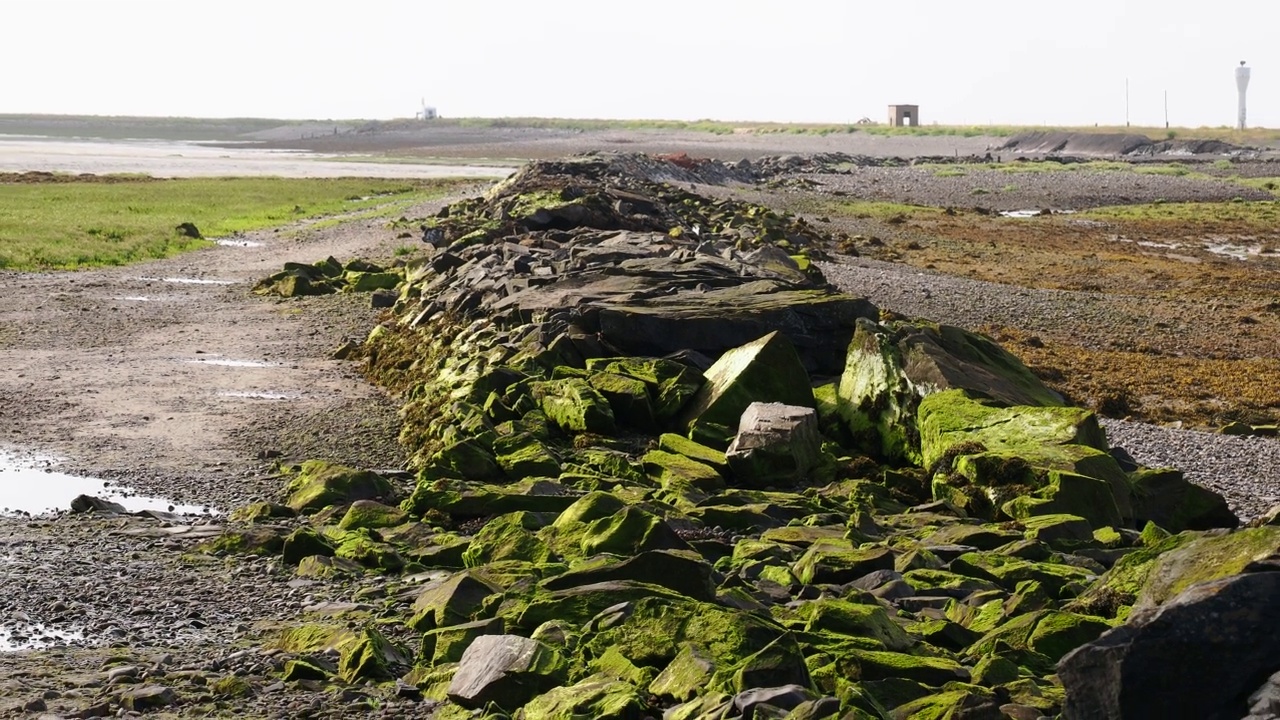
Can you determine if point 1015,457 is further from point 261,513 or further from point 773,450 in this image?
point 261,513

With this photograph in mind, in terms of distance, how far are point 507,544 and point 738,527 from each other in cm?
264

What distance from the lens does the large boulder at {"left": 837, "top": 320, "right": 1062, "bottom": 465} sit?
749 inches

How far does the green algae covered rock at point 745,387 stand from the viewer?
62.1 feet

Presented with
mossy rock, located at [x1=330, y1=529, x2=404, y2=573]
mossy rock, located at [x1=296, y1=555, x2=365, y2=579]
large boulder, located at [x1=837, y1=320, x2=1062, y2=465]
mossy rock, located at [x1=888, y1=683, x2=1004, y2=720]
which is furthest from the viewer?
large boulder, located at [x1=837, y1=320, x2=1062, y2=465]

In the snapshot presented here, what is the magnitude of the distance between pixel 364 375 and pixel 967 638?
58.5ft

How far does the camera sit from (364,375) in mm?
26938

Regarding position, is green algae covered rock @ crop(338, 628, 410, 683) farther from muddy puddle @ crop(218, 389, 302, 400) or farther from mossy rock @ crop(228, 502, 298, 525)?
muddy puddle @ crop(218, 389, 302, 400)

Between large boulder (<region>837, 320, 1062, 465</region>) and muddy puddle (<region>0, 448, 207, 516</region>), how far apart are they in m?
9.04

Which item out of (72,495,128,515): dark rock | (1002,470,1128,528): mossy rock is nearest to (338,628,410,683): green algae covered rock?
(72,495,128,515): dark rock

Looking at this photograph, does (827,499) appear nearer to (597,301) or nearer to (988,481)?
(988,481)

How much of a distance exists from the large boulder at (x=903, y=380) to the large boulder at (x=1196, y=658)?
10.1 meters

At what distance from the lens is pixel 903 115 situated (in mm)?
180250

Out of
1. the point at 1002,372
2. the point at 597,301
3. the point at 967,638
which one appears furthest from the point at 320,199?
the point at 967,638

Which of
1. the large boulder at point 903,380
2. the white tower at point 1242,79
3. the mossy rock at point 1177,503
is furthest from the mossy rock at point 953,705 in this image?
the white tower at point 1242,79
